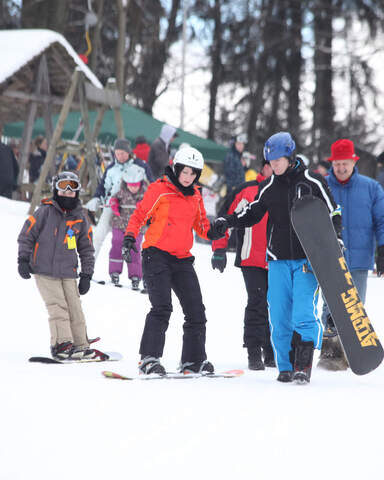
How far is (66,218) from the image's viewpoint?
6.44 metres

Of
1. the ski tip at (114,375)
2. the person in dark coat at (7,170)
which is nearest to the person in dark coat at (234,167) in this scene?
the person in dark coat at (7,170)

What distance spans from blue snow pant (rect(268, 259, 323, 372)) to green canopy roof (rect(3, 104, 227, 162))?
1341 centimetres

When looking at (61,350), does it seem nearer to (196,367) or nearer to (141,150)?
(196,367)

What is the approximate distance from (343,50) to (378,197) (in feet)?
64.3

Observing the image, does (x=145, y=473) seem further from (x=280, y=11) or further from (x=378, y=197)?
(x=280, y=11)

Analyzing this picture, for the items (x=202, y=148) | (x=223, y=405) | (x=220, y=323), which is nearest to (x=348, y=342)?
(x=223, y=405)

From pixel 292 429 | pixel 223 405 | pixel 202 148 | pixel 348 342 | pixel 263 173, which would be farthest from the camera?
pixel 202 148

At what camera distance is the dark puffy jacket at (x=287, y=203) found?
Result: 5.55 meters

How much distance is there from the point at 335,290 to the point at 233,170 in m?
10.2

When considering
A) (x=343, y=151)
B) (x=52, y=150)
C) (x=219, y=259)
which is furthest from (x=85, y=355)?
(x=52, y=150)

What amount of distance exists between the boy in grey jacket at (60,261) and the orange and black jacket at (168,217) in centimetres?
83

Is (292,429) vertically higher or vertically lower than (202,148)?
lower

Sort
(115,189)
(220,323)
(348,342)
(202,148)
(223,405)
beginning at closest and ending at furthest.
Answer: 1. (223,405)
2. (348,342)
3. (220,323)
4. (115,189)
5. (202,148)

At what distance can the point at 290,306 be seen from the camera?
565cm
